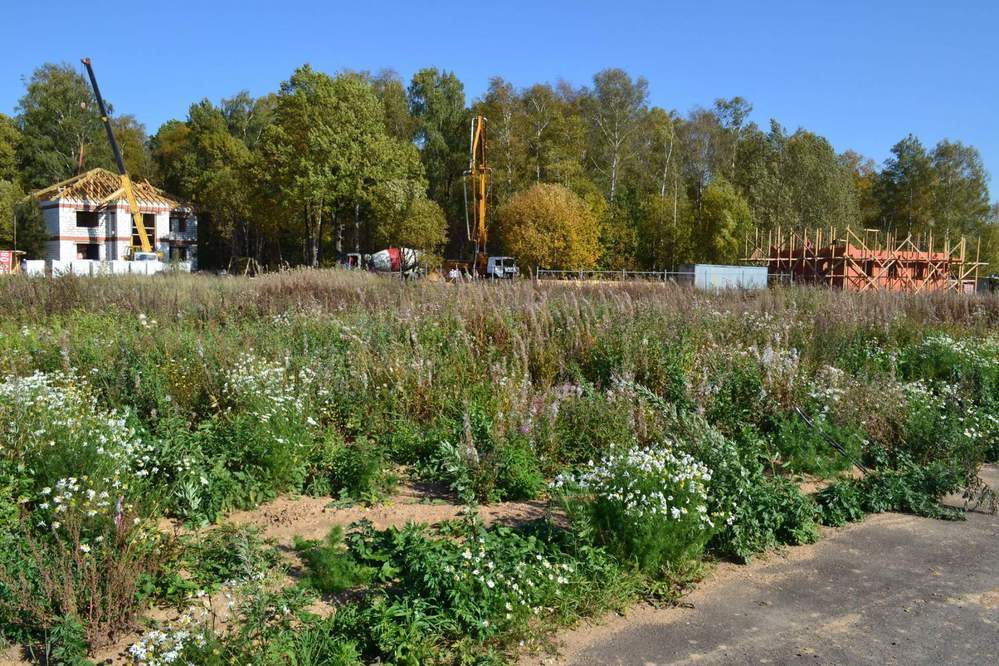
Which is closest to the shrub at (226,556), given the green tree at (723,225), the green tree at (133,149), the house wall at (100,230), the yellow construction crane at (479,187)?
the yellow construction crane at (479,187)

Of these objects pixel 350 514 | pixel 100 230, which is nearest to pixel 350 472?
pixel 350 514

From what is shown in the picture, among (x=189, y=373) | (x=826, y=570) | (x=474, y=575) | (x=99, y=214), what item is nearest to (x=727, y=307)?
(x=826, y=570)

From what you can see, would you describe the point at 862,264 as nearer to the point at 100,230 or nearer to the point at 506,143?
the point at 506,143

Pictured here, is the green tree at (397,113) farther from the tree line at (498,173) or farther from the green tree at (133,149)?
the green tree at (133,149)

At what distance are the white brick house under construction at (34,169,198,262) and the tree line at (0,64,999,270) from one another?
6.13 feet

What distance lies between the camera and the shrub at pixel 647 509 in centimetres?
465

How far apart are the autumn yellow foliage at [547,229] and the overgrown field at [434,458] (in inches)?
1346

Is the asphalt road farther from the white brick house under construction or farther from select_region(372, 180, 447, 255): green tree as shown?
the white brick house under construction

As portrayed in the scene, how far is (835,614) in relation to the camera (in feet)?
14.4

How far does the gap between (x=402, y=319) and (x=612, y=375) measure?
283 centimetres

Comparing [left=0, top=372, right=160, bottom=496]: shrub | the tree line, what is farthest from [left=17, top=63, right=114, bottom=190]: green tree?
[left=0, top=372, right=160, bottom=496]: shrub

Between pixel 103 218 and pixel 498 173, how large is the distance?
1086 inches

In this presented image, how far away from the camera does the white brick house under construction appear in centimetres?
5294

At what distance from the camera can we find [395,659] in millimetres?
3598
